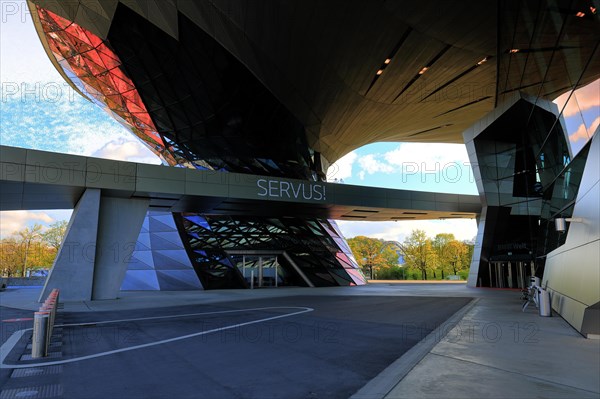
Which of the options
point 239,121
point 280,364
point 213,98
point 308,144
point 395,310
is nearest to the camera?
point 280,364

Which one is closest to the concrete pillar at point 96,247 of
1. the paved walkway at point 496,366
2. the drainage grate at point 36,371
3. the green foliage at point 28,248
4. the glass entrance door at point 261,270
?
the glass entrance door at point 261,270

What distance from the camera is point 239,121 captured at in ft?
86.1

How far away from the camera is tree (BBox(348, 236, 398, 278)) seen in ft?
196

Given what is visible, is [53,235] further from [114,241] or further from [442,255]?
[442,255]

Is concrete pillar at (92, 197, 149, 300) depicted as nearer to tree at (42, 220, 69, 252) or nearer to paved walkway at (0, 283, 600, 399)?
paved walkway at (0, 283, 600, 399)

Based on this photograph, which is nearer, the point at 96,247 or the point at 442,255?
the point at 96,247

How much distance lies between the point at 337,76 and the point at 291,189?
7.28 m

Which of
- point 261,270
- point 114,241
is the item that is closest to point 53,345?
point 114,241

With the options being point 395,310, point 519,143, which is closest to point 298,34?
point 519,143

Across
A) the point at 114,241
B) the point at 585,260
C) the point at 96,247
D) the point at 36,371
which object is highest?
the point at 114,241

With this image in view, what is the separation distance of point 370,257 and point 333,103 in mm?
38502

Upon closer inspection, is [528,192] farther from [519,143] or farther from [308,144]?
[308,144]

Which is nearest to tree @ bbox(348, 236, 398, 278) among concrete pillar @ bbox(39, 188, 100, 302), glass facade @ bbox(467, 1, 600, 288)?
glass facade @ bbox(467, 1, 600, 288)

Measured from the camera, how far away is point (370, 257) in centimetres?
5962
